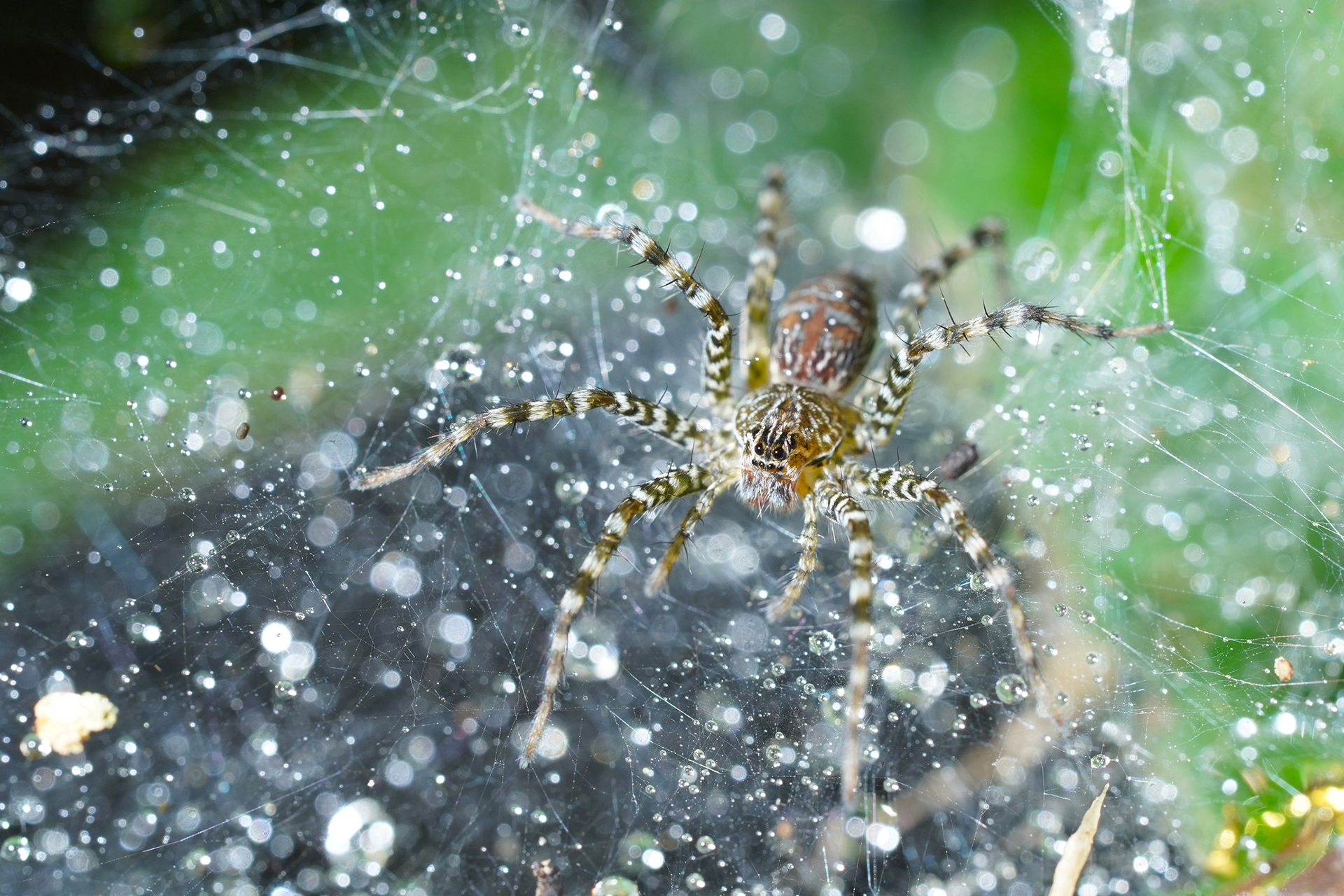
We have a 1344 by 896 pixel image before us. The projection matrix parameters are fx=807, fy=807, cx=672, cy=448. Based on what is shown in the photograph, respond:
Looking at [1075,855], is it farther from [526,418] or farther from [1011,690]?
[526,418]

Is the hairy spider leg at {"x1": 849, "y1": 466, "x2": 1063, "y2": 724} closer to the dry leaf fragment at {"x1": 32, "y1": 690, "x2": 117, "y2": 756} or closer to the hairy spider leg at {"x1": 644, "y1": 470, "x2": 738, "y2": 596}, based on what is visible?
the hairy spider leg at {"x1": 644, "y1": 470, "x2": 738, "y2": 596}

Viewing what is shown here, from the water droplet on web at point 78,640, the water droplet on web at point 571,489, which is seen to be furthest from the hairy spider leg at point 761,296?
the water droplet on web at point 78,640

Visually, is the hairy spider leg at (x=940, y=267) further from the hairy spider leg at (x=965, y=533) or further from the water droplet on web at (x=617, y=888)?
the water droplet on web at (x=617, y=888)

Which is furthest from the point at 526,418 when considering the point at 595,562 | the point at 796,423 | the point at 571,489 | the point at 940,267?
the point at 940,267

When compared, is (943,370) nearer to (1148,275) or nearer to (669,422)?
(1148,275)

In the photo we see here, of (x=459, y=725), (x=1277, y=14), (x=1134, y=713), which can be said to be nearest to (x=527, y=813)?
(x=459, y=725)

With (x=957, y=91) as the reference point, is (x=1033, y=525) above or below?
below

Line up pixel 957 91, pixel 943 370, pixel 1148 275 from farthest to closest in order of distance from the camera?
pixel 957 91 < pixel 943 370 < pixel 1148 275
